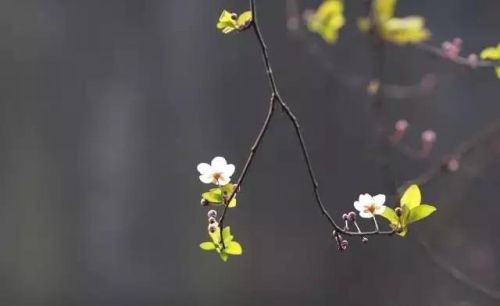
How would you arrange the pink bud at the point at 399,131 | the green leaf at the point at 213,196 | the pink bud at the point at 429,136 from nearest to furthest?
the green leaf at the point at 213,196
the pink bud at the point at 399,131
the pink bud at the point at 429,136

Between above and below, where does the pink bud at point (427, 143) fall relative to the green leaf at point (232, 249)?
above

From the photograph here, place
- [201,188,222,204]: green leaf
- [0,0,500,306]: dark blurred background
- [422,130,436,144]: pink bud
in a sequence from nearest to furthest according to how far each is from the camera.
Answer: [201,188,222,204]: green leaf
[422,130,436,144]: pink bud
[0,0,500,306]: dark blurred background

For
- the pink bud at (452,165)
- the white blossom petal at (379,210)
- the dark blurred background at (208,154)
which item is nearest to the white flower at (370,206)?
the white blossom petal at (379,210)

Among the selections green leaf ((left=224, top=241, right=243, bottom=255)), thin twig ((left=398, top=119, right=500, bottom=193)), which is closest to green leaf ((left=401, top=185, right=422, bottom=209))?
green leaf ((left=224, top=241, right=243, bottom=255))

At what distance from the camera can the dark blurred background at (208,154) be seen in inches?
70.7

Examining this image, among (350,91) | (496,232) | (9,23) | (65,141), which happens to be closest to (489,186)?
(496,232)

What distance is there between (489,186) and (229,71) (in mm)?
623

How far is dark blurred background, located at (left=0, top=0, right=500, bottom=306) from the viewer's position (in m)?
1.80

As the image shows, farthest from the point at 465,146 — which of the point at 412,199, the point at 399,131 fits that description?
the point at 412,199

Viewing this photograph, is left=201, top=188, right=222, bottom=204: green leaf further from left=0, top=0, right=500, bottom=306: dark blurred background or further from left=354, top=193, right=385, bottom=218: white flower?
left=0, top=0, right=500, bottom=306: dark blurred background

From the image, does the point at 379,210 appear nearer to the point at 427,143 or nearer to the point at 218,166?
the point at 218,166

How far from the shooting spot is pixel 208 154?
5.98ft

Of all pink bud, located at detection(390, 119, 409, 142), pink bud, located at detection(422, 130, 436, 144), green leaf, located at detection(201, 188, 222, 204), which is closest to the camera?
green leaf, located at detection(201, 188, 222, 204)

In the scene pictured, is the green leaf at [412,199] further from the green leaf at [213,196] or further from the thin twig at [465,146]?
the thin twig at [465,146]
